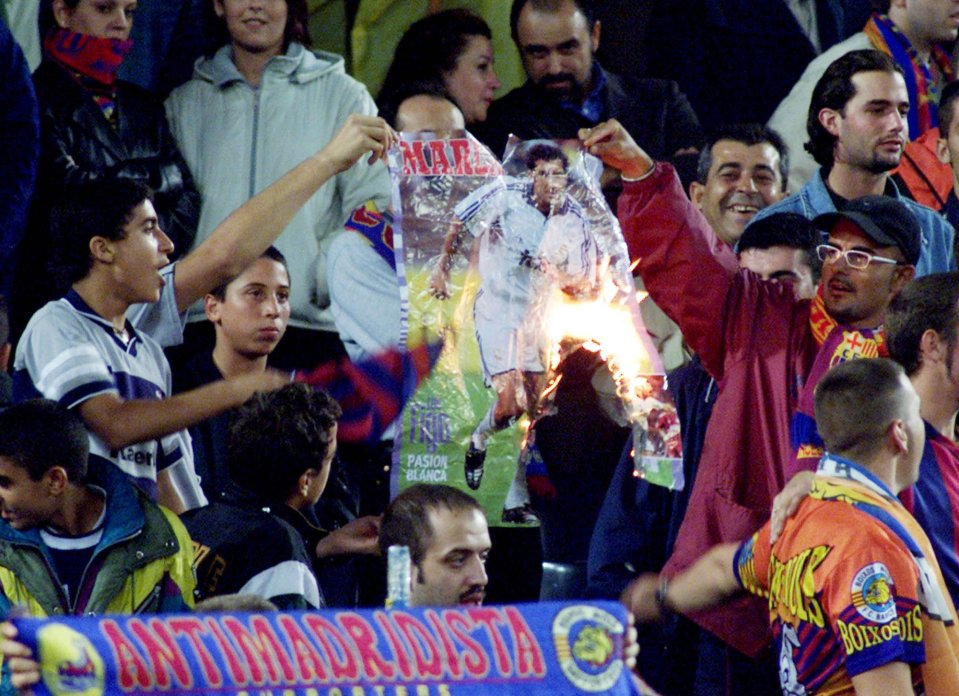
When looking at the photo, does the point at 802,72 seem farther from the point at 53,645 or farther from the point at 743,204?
the point at 53,645

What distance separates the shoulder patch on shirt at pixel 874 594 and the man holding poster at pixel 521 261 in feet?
3.78

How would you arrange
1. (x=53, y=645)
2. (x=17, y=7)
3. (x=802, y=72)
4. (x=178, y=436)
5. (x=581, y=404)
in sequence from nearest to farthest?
(x=53, y=645) → (x=178, y=436) → (x=581, y=404) → (x=17, y=7) → (x=802, y=72)

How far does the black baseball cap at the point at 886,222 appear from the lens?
4.64 metres

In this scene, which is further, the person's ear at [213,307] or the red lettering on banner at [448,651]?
the person's ear at [213,307]

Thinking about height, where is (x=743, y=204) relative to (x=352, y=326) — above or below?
above

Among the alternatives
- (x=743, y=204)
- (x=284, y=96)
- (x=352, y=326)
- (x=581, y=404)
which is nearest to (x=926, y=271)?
(x=743, y=204)

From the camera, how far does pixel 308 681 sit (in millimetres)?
2633

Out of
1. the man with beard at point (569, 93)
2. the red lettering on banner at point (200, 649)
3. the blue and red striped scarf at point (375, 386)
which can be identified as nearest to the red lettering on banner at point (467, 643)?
the red lettering on banner at point (200, 649)

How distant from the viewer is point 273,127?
5.96 meters

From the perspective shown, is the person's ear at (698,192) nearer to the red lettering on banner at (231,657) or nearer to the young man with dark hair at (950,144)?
the young man with dark hair at (950,144)

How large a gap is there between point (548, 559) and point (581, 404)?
0.48 m

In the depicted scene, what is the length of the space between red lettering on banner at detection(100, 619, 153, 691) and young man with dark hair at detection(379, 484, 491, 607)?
1316 mm

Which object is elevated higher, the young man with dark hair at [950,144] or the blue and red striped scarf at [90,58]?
the blue and red striped scarf at [90,58]

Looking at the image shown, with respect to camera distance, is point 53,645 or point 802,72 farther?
point 802,72
